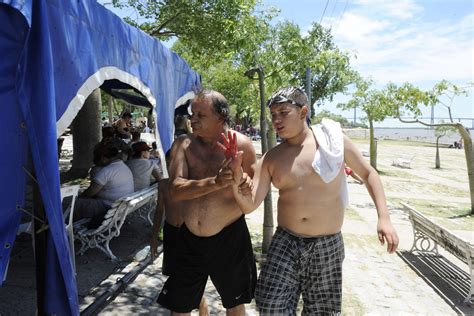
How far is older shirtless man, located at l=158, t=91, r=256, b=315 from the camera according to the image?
2678 millimetres

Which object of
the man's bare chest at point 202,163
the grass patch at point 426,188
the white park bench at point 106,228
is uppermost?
the man's bare chest at point 202,163

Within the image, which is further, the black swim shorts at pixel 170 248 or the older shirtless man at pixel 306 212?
the black swim shorts at pixel 170 248

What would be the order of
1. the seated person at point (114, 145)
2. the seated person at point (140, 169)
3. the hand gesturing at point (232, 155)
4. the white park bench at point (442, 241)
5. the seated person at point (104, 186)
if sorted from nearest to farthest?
the hand gesturing at point (232, 155)
the white park bench at point (442, 241)
the seated person at point (104, 186)
the seated person at point (114, 145)
the seated person at point (140, 169)

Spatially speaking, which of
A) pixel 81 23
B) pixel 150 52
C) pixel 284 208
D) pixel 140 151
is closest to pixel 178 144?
pixel 284 208

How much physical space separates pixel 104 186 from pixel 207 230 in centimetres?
270

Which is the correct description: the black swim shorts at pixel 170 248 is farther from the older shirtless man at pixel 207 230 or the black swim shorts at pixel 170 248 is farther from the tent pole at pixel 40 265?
the tent pole at pixel 40 265

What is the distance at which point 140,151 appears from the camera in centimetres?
627

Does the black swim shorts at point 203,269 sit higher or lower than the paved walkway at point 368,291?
higher

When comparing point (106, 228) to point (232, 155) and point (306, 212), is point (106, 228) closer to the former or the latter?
point (306, 212)

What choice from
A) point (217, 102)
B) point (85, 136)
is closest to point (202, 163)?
point (217, 102)

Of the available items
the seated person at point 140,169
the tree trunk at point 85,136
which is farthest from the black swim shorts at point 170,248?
the tree trunk at point 85,136

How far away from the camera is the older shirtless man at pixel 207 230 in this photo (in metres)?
2.68

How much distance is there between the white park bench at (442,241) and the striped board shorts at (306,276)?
8.51 ft

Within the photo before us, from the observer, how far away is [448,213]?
9.64 m
